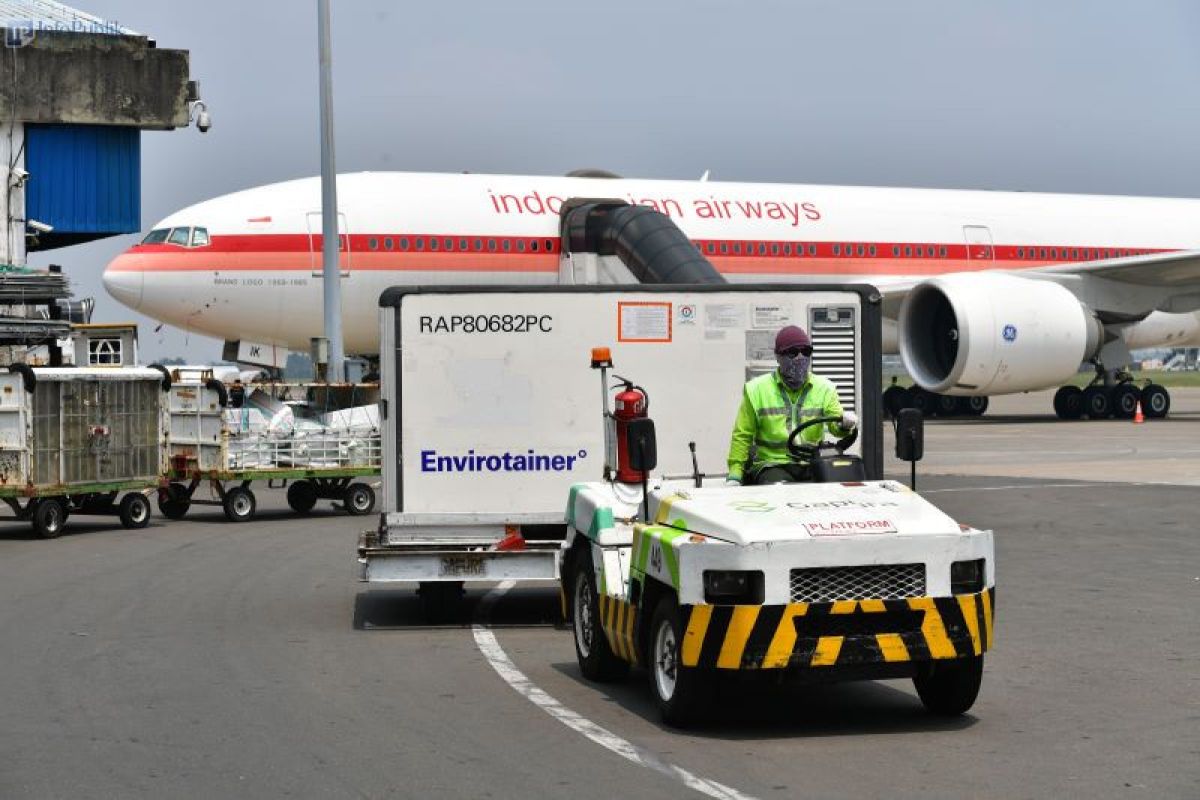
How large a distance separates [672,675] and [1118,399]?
33134 mm

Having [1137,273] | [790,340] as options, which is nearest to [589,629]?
[790,340]

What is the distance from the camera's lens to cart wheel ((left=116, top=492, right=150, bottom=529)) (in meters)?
20.5

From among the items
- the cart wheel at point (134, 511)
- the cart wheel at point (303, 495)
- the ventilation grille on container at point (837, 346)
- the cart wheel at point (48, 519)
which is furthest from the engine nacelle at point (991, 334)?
the ventilation grille on container at point (837, 346)

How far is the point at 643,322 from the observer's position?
13.0 metres

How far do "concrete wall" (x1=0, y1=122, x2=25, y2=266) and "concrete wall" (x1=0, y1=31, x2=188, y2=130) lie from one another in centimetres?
61

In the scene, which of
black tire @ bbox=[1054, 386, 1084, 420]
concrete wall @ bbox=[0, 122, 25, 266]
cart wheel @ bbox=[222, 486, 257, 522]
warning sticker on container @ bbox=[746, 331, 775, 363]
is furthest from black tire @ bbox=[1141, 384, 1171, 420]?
concrete wall @ bbox=[0, 122, 25, 266]

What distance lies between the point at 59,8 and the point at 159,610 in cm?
4468

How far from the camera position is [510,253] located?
34000mm

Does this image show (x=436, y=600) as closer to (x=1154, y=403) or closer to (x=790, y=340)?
(x=790, y=340)

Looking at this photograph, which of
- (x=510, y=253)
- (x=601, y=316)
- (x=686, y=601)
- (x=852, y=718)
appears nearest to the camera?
(x=686, y=601)

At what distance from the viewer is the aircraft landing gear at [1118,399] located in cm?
3972

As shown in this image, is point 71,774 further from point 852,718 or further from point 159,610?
point 159,610

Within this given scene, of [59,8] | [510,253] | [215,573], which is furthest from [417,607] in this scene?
[59,8]

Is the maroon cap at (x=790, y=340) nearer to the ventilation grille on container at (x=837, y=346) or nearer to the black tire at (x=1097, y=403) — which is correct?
the ventilation grille on container at (x=837, y=346)
